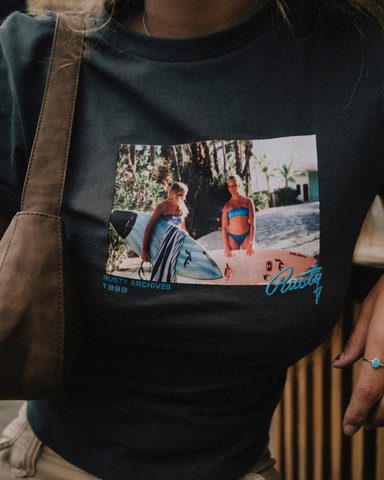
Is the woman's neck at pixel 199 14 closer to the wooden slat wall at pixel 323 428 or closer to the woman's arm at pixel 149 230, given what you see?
the woman's arm at pixel 149 230

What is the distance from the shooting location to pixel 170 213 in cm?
61

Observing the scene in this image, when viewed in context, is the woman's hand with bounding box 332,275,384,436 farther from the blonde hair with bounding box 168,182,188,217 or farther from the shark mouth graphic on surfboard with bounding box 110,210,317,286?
the blonde hair with bounding box 168,182,188,217

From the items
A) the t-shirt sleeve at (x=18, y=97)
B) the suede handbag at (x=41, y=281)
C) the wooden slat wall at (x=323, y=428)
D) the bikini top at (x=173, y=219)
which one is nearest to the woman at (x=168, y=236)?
the bikini top at (x=173, y=219)

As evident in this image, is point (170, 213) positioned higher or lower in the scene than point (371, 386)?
higher

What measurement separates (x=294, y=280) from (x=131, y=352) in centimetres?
31

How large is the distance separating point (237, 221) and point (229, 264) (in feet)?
0.23

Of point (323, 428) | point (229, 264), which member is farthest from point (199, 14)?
point (323, 428)

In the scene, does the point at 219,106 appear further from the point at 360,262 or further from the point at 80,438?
the point at 80,438

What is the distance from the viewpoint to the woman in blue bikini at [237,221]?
598 mm

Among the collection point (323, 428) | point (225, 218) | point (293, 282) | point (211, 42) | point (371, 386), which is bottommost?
point (323, 428)

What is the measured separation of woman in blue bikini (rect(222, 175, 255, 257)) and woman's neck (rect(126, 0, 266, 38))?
28 cm

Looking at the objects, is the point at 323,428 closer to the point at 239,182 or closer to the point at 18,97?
the point at 239,182

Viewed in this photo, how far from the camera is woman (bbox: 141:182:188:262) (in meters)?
0.61

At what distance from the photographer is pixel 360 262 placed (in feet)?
2.64
